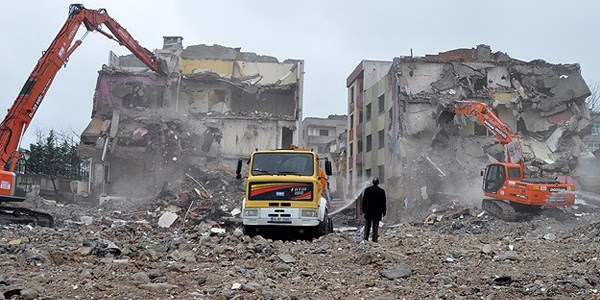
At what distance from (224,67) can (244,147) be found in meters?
6.53

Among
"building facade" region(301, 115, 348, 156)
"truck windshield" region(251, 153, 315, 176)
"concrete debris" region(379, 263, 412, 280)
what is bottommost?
"concrete debris" region(379, 263, 412, 280)

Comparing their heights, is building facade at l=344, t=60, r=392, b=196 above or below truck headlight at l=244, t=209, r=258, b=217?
above

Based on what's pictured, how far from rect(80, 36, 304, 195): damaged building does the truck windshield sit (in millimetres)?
14595

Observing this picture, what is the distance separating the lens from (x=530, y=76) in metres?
32.7

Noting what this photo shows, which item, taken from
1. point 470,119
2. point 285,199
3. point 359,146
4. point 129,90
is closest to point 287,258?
point 285,199

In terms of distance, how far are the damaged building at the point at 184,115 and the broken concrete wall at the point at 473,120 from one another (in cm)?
695

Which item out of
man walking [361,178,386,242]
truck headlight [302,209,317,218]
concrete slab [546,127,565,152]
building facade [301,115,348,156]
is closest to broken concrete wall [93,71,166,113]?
truck headlight [302,209,317,218]

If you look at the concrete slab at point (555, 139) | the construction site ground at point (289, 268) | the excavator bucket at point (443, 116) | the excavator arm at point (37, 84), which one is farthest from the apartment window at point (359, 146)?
the construction site ground at point (289, 268)

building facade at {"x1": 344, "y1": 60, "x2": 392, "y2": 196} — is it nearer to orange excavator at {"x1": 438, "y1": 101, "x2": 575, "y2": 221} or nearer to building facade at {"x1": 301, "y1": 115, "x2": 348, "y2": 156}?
orange excavator at {"x1": 438, "y1": 101, "x2": 575, "y2": 221}

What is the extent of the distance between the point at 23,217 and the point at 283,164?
26.5 feet

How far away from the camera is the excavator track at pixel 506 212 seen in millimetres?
21406

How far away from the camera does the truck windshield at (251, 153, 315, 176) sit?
47.0 ft

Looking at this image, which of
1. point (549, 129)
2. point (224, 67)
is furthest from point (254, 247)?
point (224, 67)

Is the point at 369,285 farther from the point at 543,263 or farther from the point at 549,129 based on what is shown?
the point at 549,129
